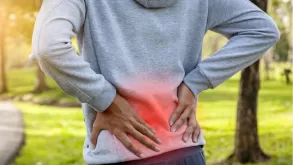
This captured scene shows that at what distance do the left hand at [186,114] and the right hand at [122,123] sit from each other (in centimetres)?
7

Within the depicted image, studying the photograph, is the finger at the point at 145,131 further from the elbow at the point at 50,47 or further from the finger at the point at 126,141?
the elbow at the point at 50,47

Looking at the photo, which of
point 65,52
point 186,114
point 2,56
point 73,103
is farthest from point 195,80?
point 2,56

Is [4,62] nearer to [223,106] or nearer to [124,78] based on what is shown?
[223,106]

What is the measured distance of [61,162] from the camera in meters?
5.53

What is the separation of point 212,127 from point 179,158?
20.3ft

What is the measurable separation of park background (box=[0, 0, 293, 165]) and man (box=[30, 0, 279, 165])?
4050 mm

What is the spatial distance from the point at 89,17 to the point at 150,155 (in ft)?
0.91

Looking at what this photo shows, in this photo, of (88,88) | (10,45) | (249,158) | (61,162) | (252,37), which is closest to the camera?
(88,88)

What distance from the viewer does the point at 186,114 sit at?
1.04 m

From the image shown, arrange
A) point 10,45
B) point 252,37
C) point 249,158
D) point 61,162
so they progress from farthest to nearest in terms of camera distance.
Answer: point 10,45 → point 61,162 → point 249,158 → point 252,37

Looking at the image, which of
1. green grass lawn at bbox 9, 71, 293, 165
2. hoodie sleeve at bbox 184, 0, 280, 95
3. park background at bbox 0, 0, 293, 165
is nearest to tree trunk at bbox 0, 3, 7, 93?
park background at bbox 0, 0, 293, 165

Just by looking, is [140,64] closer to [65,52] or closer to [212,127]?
[65,52]

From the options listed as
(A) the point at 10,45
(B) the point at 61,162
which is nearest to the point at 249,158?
(B) the point at 61,162

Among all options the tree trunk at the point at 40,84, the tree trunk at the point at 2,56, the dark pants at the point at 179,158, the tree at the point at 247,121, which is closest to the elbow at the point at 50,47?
the dark pants at the point at 179,158
